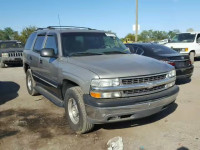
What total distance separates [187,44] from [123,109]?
11176 millimetres

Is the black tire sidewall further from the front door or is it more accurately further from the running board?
the front door

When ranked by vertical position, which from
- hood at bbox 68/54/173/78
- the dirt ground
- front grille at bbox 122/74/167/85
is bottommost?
the dirt ground

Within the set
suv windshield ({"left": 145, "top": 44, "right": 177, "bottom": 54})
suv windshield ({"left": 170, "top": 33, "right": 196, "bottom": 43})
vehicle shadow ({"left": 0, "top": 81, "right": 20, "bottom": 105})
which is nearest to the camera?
vehicle shadow ({"left": 0, "top": 81, "right": 20, "bottom": 105})

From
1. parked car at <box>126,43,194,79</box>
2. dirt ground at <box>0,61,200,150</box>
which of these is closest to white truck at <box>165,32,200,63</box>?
parked car at <box>126,43,194,79</box>

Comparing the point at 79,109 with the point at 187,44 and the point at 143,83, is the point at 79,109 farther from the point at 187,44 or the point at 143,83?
the point at 187,44

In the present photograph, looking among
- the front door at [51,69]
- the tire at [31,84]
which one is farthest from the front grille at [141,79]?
the tire at [31,84]

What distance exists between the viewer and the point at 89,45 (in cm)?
467

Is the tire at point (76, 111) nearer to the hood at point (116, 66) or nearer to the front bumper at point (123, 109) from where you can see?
the front bumper at point (123, 109)

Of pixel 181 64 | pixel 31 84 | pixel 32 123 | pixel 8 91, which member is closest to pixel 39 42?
pixel 31 84

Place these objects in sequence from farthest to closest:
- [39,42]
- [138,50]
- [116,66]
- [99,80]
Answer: [138,50] → [39,42] → [116,66] → [99,80]

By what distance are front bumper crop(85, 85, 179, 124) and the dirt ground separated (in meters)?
0.44

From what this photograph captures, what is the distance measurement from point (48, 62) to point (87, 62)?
1.26 m

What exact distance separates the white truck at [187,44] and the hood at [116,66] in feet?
31.8

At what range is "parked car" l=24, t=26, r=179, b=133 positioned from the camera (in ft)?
11.1
